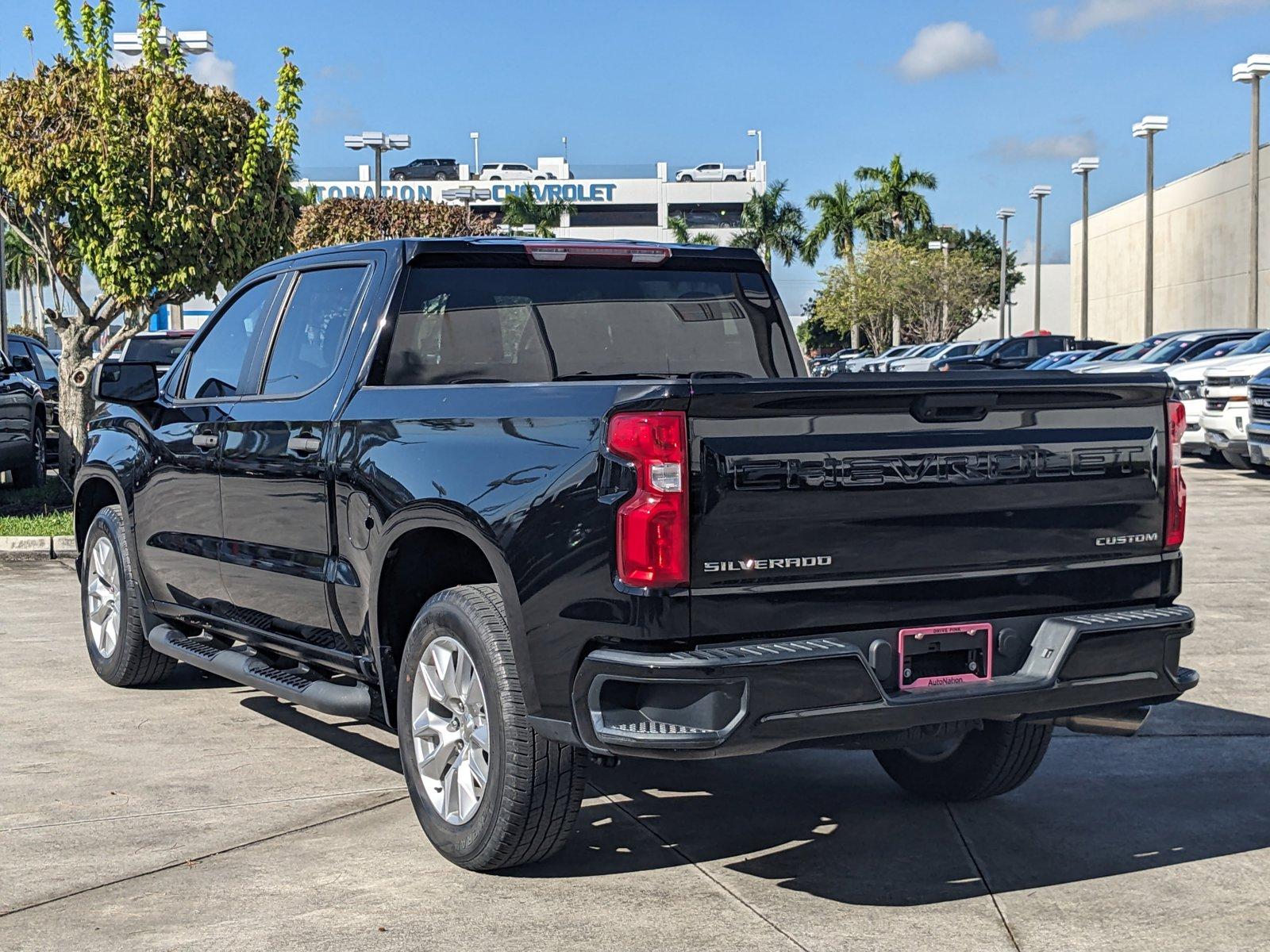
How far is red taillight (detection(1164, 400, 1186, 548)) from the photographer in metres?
4.98

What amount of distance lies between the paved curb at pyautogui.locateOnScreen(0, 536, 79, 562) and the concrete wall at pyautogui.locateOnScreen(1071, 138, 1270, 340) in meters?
47.2

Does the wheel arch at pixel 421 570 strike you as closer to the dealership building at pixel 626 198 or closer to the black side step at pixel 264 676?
the black side step at pixel 264 676

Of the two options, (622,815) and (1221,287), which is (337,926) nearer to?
(622,815)

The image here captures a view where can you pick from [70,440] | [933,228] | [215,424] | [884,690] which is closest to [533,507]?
[884,690]

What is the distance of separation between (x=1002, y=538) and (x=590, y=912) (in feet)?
5.12

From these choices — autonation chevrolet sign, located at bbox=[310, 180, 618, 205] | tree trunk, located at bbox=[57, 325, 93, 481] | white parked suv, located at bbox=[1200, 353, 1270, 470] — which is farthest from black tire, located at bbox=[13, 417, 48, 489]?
autonation chevrolet sign, located at bbox=[310, 180, 618, 205]

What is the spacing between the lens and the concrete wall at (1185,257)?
2303 inches

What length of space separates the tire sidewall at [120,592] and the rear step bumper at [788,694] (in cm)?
382

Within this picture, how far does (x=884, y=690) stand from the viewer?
4469mm

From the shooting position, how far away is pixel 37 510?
16.0 metres

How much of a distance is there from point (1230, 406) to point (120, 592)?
50.1ft

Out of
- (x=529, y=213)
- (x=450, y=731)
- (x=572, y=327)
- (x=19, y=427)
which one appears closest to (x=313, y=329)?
(x=572, y=327)

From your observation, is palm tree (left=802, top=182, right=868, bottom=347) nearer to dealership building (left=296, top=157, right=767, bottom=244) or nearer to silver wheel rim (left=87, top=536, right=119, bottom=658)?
dealership building (left=296, top=157, right=767, bottom=244)

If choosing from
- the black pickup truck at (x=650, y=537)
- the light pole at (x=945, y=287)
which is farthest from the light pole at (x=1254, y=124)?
the light pole at (x=945, y=287)
